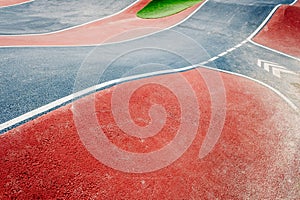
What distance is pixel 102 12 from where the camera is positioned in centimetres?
2111

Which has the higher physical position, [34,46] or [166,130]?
[34,46]

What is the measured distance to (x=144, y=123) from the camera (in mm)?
6473

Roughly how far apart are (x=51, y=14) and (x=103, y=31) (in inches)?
276

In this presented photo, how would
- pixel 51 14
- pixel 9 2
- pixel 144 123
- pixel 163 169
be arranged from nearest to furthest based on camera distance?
1. pixel 163 169
2. pixel 144 123
3. pixel 51 14
4. pixel 9 2

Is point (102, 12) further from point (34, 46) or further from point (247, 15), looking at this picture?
point (247, 15)

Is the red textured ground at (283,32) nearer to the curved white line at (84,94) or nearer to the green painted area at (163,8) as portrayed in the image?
the curved white line at (84,94)

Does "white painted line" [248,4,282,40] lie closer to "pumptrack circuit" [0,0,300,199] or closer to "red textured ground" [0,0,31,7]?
"pumptrack circuit" [0,0,300,199]

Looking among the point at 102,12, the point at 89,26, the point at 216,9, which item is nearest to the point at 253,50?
the point at 216,9

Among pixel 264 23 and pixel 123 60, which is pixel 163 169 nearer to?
pixel 123 60

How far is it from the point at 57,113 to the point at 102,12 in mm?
17363

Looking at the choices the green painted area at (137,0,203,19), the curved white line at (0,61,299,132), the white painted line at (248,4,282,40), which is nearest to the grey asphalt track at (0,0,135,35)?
the green painted area at (137,0,203,19)

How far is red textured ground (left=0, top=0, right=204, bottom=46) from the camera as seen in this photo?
1270 cm

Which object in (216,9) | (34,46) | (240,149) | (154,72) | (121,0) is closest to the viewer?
(240,149)

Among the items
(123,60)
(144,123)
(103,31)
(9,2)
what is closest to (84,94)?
(144,123)
